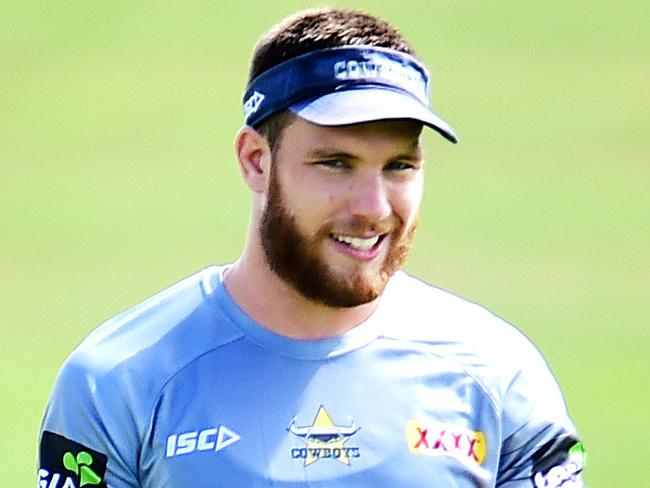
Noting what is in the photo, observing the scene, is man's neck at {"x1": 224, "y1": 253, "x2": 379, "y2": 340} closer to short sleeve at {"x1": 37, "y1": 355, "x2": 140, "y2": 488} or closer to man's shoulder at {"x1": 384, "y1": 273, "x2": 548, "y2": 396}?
man's shoulder at {"x1": 384, "y1": 273, "x2": 548, "y2": 396}

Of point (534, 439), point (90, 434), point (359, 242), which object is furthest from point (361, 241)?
point (90, 434)

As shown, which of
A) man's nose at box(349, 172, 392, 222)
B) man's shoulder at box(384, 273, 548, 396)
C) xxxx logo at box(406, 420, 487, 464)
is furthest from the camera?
man's shoulder at box(384, 273, 548, 396)

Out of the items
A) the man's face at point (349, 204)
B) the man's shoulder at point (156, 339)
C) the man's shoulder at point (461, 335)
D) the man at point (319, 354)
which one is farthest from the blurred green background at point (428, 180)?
the man's face at point (349, 204)

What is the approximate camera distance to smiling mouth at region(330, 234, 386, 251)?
458 centimetres

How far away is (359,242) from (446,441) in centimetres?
50

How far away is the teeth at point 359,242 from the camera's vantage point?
458 cm

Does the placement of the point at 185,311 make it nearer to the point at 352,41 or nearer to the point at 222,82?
the point at 352,41

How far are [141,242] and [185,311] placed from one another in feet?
39.3

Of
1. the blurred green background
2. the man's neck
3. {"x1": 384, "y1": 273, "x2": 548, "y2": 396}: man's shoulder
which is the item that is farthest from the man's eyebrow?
the blurred green background

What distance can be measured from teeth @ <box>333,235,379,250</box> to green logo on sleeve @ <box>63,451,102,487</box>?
2.46 ft

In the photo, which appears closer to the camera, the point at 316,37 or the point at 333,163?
the point at 333,163

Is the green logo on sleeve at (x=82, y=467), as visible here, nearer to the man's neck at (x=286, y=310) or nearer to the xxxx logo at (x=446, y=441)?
the man's neck at (x=286, y=310)

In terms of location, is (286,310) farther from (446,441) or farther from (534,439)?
(534,439)

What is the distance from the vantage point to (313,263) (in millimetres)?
4648
